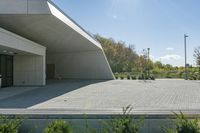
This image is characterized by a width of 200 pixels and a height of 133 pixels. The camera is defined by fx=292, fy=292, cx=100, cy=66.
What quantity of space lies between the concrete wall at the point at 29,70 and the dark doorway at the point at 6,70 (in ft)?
1.47

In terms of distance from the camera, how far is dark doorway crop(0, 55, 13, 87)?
23500 mm

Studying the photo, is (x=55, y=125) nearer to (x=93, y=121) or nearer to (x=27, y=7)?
(x=93, y=121)

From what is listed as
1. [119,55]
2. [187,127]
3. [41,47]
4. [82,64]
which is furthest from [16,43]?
[119,55]

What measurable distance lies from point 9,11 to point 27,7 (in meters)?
1.07

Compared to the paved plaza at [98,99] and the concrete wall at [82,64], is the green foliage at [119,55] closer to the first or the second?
the concrete wall at [82,64]

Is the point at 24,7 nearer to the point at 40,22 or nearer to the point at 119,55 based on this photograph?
the point at 40,22

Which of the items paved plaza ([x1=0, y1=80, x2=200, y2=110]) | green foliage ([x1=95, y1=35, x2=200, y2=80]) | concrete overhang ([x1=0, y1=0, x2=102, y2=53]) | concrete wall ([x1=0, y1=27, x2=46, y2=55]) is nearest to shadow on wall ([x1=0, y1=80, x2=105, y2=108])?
paved plaza ([x1=0, y1=80, x2=200, y2=110])

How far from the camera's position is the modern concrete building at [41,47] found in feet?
56.7

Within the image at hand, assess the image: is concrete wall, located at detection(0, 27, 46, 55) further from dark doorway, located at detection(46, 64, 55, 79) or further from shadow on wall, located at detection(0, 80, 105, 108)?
dark doorway, located at detection(46, 64, 55, 79)

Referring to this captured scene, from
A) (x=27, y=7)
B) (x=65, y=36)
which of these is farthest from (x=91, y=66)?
(x=27, y=7)

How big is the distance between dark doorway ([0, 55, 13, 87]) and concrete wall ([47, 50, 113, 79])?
13326mm

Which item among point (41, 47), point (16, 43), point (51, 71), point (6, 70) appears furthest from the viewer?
point (51, 71)

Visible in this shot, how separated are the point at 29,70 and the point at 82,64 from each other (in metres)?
13.4

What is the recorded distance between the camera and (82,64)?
125 feet
